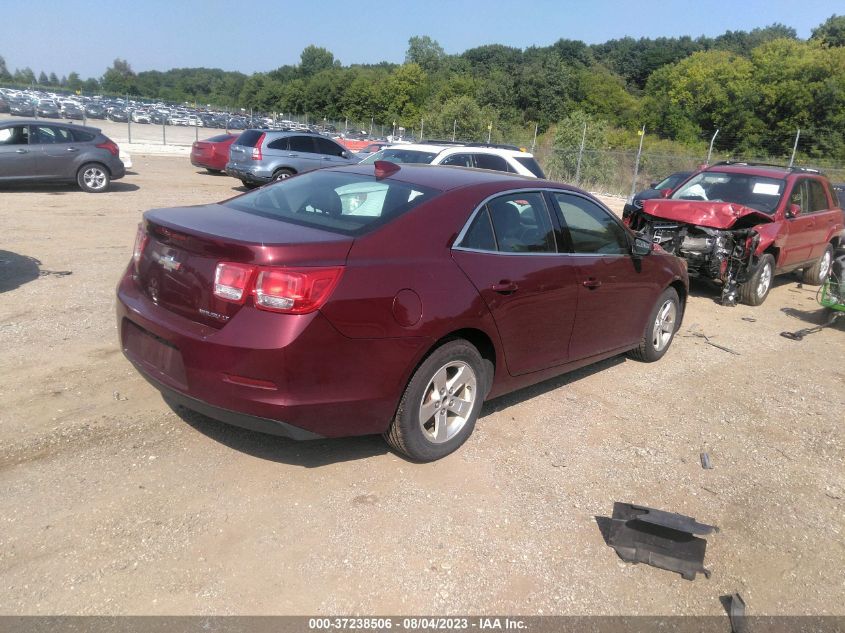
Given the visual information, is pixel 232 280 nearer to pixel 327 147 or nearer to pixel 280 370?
pixel 280 370

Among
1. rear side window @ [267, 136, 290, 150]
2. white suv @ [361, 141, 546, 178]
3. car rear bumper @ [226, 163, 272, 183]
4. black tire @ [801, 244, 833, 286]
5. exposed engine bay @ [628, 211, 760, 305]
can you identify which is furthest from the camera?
rear side window @ [267, 136, 290, 150]

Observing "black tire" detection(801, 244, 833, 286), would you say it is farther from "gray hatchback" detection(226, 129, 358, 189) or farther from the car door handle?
"gray hatchback" detection(226, 129, 358, 189)

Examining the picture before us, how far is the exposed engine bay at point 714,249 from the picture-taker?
8.64m

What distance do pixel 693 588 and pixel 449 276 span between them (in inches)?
77.4

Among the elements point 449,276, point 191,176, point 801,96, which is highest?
point 801,96

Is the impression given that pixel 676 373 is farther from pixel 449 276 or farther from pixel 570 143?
pixel 570 143

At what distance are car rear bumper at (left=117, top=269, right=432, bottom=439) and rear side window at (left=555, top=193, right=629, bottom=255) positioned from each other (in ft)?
5.85

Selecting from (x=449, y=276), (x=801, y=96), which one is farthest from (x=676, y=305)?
(x=801, y=96)

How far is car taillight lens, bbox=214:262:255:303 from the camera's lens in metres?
3.29

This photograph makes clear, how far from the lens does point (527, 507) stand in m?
3.70

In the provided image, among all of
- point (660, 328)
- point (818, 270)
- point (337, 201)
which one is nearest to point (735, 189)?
point (818, 270)

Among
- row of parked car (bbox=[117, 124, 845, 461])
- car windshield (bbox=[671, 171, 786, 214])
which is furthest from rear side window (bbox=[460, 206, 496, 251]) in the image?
car windshield (bbox=[671, 171, 786, 214])

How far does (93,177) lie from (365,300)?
45.6ft

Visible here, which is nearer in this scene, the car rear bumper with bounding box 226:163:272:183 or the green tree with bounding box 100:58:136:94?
the car rear bumper with bounding box 226:163:272:183
